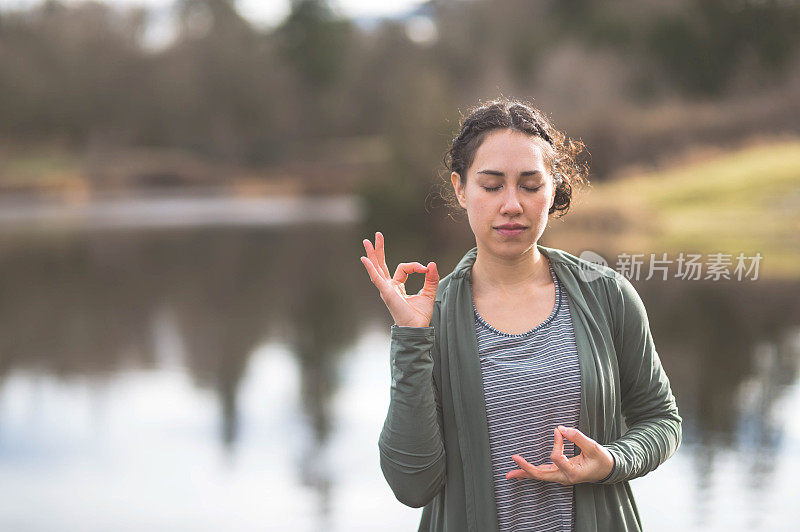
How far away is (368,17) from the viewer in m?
56.3

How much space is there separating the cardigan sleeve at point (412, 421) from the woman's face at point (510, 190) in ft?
0.80

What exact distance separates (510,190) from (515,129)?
0.38ft

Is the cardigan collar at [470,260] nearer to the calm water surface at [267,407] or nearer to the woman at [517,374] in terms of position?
the woman at [517,374]

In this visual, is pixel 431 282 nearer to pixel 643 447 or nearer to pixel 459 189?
pixel 459 189

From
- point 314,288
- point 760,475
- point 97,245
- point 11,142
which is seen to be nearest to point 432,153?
point 97,245

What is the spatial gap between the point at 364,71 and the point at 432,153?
26.6m

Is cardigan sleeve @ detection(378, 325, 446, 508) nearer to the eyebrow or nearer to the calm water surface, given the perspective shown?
the eyebrow

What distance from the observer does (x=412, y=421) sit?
1.69m

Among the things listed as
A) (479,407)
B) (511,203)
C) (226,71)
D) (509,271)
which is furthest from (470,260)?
(226,71)

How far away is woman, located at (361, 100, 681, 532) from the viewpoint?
1.74m

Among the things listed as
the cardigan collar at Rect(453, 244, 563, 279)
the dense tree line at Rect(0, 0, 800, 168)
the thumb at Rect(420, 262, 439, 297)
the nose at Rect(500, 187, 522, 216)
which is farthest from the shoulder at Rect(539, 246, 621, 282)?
the dense tree line at Rect(0, 0, 800, 168)

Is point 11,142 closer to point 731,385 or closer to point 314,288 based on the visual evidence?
point 314,288

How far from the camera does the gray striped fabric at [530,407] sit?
5.78ft

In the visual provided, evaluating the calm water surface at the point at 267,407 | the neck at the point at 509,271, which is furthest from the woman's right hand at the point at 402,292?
the calm water surface at the point at 267,407
